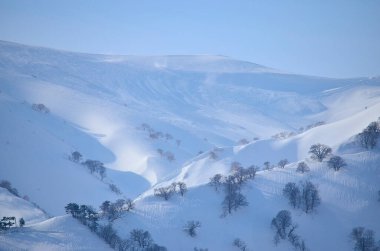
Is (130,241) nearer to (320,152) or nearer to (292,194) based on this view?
(292,194)

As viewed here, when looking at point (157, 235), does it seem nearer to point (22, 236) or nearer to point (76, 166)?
point (22, 236)

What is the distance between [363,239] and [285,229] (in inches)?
426

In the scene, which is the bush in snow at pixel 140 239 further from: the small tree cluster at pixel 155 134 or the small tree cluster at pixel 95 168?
the small tree cluster at pixel 155 134

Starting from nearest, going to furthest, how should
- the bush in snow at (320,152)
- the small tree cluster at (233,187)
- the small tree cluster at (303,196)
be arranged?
the small tree cluster at (303,196), the small tree cluster at (233,187), the bush in snow at (320,152)

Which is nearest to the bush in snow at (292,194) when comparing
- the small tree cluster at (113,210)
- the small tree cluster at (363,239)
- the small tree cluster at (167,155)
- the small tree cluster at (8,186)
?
the small tree cluster at (363,239)

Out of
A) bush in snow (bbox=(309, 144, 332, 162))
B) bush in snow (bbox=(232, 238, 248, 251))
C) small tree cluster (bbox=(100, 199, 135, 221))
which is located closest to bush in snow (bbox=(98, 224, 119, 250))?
small tree cluster (bbox=(100, 199, 135, 221))

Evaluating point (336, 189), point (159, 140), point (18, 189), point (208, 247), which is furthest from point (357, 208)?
point (159, 140)

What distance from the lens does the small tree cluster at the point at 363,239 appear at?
5584 centimetres

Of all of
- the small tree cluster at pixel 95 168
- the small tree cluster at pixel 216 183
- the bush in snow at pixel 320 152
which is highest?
the bush in snow at pixel 320 152

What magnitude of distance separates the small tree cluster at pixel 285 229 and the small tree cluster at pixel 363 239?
7.36 metres

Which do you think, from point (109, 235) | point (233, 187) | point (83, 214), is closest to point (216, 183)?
point (233, 187)

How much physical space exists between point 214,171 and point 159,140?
172 ft

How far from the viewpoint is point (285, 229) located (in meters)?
60.8

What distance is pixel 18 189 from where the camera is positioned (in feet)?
295
